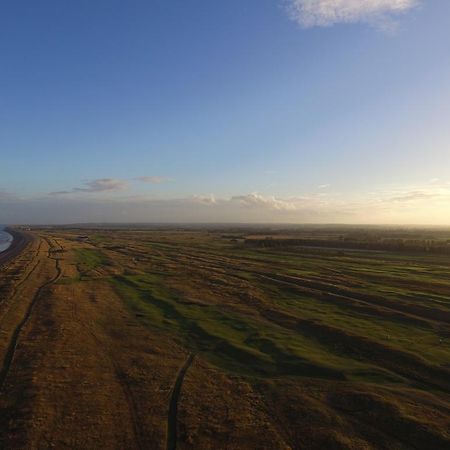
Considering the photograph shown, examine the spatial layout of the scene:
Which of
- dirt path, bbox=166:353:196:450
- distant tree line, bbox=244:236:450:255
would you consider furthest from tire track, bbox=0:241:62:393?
distant tree line, bbox=244:236:450:255

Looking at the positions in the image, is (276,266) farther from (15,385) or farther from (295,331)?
(15,385)

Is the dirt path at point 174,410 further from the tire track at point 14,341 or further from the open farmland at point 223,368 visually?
the tire track at point 14,341

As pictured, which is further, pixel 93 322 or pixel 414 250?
pixel 414 250

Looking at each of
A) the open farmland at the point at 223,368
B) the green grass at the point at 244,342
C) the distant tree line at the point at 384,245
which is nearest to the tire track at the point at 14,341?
the open farmland at the point at 223,368

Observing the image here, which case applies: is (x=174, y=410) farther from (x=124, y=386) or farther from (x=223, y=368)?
(x=223, y=368)

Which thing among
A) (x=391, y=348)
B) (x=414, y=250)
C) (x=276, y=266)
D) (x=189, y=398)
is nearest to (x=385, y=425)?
(x=189, y=398)

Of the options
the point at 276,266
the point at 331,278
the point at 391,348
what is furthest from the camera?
the point at 276,266
